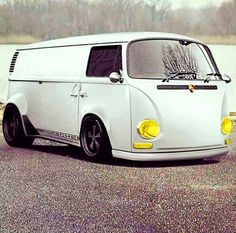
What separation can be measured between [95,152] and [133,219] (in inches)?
136

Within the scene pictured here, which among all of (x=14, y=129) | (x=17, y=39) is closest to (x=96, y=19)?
(x=17, y=39)

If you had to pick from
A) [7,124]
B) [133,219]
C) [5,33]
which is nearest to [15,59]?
[7,124]

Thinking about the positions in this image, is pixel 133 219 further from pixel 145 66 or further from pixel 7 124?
pixel 7 124

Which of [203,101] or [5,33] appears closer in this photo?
[203,101]

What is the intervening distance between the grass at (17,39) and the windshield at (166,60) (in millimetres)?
39256

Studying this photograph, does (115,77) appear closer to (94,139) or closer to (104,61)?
(104,61)

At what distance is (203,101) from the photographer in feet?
29.1

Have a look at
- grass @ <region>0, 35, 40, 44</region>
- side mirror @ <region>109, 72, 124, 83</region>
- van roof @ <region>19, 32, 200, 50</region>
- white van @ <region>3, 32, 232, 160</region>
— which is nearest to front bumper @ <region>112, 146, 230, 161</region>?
white van @ <region>3, 32, 232, 160</region>

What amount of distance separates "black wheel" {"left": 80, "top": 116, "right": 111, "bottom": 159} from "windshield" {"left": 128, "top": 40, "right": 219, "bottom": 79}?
0.90 meters

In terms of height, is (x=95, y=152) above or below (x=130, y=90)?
below

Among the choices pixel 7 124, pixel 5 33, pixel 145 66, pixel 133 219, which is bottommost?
pixel 5 33

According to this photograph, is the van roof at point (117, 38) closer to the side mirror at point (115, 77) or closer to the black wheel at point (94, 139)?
the side mirror at point (115, 77)

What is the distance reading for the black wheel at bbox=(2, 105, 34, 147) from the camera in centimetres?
1103

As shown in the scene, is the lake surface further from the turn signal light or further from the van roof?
the turn signal light
